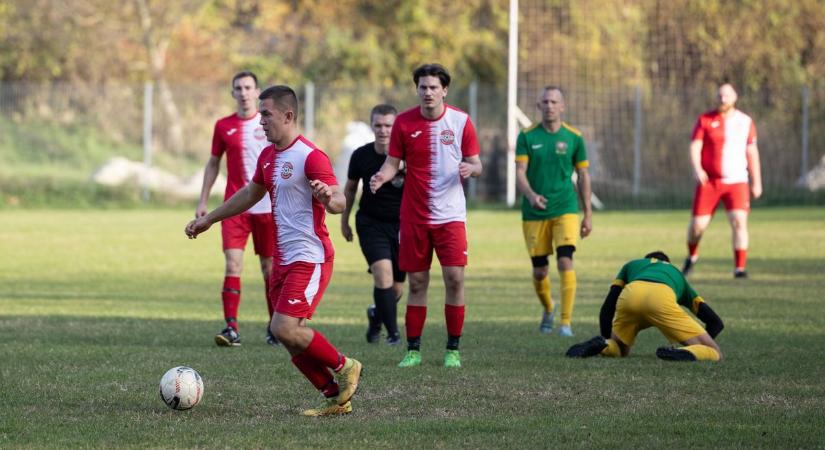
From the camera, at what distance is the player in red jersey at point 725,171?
16531 millimetres

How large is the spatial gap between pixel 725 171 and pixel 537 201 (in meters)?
6.28

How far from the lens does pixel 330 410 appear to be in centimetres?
727

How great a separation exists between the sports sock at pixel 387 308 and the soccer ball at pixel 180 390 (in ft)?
11.3

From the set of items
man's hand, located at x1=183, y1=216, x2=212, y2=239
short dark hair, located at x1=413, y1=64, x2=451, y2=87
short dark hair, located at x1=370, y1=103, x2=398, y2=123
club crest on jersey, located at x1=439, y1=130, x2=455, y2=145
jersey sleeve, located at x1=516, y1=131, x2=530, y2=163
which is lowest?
man's hand, located at x1=183, y1=216, x2=212, y2=239

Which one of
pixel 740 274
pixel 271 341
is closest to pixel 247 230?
pixel 271 341

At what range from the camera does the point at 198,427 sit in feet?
22.7

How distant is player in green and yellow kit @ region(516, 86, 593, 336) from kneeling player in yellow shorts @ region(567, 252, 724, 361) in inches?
69.2

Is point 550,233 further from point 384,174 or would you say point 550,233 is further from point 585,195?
point 384,174

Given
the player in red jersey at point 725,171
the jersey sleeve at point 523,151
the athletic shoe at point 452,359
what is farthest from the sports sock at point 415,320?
the player in red jersey at point 725,171

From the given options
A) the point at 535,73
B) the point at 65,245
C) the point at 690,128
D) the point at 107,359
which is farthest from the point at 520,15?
the point at 107,359

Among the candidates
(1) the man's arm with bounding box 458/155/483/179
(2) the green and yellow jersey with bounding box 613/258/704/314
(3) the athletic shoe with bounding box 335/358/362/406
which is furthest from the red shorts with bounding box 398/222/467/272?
(3) the athletic shoe with bounding box 335/358/362/406

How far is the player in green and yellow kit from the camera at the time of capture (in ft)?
38.2

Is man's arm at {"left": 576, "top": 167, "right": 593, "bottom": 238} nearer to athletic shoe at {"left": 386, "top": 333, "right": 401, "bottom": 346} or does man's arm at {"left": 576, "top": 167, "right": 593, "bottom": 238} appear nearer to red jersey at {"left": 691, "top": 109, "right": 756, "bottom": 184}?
athletic shoe at {"left": 386, "top": 333, "right": 401, "bottom": 346}

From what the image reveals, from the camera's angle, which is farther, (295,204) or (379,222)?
(379,222)
